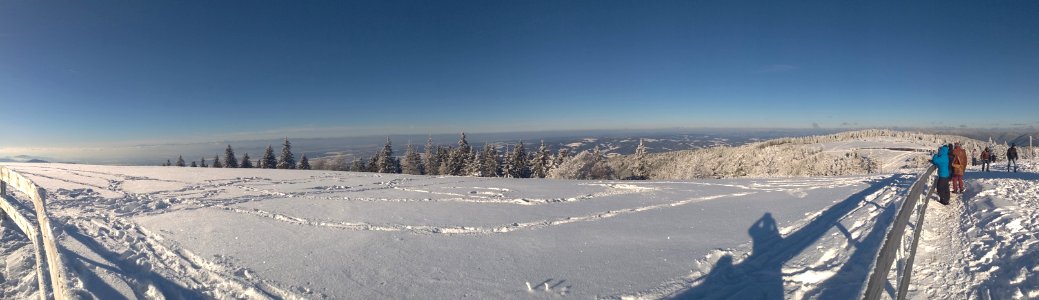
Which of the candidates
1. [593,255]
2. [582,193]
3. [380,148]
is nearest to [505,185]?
[582,193]

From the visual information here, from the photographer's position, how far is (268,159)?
168 feet

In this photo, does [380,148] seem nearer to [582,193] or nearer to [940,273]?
[582,193]

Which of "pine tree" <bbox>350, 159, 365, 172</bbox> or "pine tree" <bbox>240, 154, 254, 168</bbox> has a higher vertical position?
"pine tree" <bbox>240, 154, 254, 168</bbox>

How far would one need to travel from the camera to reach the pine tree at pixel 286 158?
50.1 meters

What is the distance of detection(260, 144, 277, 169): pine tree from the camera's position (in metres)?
50.6

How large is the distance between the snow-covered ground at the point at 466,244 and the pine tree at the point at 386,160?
37.1 meters

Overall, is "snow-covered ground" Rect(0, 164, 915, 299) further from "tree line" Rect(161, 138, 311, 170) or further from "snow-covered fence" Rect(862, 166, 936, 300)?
"tree line" Rect(161, 138, 311, 170)

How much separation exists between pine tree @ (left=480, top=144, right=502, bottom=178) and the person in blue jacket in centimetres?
4079

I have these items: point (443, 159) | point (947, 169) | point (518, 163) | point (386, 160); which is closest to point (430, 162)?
Result: point (443, 159)

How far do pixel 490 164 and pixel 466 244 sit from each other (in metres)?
42.1

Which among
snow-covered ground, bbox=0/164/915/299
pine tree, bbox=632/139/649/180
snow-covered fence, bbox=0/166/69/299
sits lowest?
pine tree, bbox=632/139/649/180

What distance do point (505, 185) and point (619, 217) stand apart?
670cm

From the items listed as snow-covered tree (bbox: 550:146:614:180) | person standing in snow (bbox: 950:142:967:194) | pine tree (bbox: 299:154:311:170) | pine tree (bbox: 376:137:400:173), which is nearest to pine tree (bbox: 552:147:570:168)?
snow-covered tree (bbox: 550:146:614:180)

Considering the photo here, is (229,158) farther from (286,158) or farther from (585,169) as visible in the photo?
(585,169)
